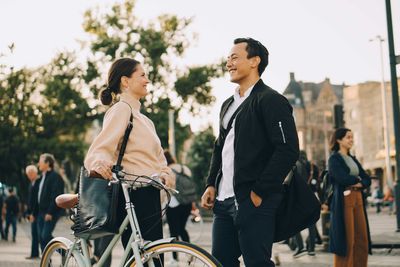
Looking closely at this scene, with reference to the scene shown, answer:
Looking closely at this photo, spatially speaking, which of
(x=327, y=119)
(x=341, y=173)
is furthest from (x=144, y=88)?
(x=327, y=119)

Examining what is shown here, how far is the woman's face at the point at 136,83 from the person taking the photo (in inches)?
199

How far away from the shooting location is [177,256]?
13.9 ft

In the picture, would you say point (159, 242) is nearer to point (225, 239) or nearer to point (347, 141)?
point (225, 239)

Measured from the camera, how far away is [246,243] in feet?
14.7

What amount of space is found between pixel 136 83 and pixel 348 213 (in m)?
3.80

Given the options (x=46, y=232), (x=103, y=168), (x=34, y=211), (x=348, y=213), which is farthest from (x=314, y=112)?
(x=103, y=168)

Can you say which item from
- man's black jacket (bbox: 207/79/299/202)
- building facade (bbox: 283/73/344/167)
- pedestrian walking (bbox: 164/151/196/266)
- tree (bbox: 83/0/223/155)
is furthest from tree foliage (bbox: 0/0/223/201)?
building facade (bbox: 283/73/344/167)

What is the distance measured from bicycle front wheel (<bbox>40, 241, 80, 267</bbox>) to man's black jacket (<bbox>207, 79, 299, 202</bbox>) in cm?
149

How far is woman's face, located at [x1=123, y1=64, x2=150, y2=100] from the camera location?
5066 mm

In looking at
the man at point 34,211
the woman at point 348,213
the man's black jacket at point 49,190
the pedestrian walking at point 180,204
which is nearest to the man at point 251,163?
the woman at point 348,213

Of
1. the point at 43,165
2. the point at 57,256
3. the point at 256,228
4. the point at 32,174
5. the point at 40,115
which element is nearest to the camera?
the point at 256,228

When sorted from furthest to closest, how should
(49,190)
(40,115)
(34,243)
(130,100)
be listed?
(40,115) → (34,243) → (49,190) → (130,100)

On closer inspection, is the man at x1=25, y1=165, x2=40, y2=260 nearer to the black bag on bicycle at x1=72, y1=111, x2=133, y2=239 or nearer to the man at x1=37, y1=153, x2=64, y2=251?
the man at x1=37, y1=153, x2=64, y2=251

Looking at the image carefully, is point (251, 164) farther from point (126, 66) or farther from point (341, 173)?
point (341, 173)
